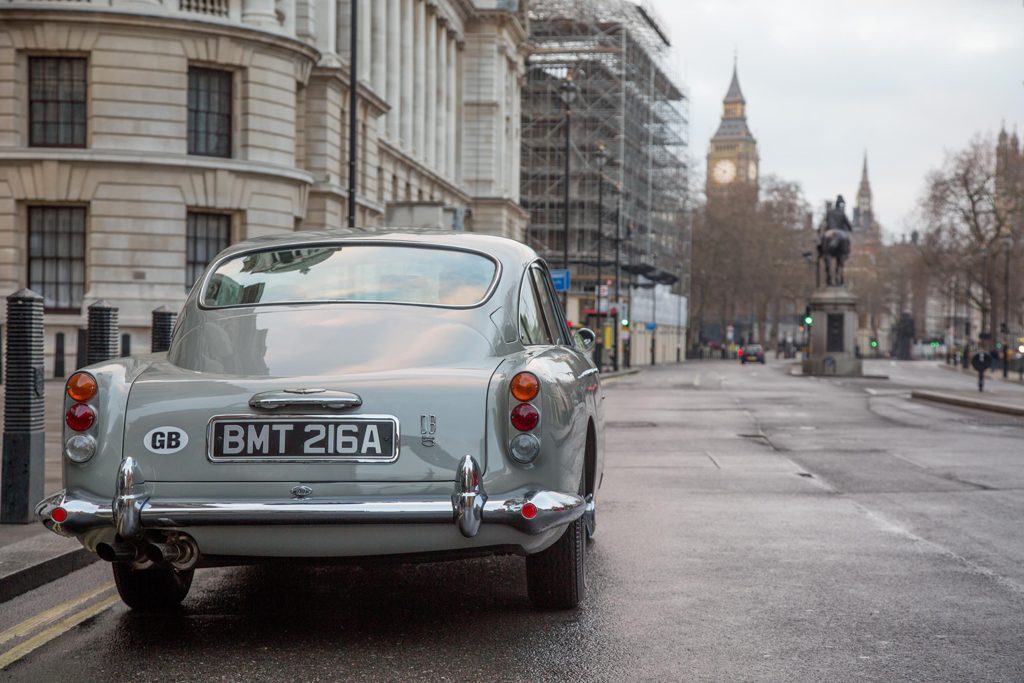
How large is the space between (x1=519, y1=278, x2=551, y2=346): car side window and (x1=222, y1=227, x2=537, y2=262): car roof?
163 mm

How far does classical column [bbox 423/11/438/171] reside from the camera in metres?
62.2

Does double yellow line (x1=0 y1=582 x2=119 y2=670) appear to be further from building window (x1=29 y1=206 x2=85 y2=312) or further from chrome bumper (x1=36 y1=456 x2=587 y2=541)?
building window (x1=29 y1=206 x2=85 y2=312)

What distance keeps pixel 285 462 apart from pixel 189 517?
0.41m

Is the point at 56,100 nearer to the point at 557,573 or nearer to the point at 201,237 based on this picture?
the point at 201,237

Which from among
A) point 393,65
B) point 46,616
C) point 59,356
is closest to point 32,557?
point 46,616

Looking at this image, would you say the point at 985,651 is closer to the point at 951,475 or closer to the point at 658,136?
the point at 951,475

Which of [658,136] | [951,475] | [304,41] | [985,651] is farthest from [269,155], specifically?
[658,136]

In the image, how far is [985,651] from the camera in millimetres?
5438

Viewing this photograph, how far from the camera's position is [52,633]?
18.9 ft

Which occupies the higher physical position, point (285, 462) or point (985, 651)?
point (285, 462)

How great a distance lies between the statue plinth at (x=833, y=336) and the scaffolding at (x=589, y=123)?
19.2 meters

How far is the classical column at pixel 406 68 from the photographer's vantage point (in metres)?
56.6

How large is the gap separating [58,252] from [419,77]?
29.2m

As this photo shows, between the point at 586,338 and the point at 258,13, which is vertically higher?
the point at 258,13
